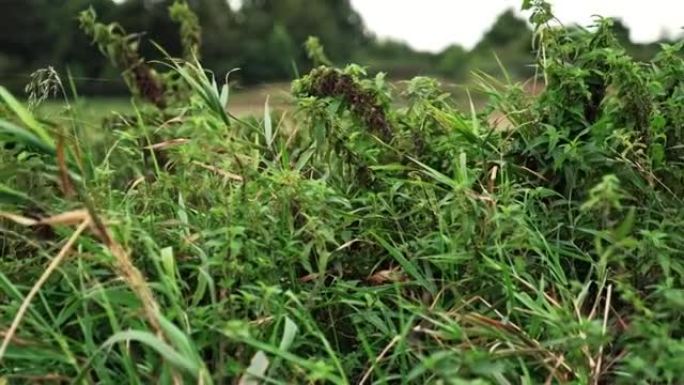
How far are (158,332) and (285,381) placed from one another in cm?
28

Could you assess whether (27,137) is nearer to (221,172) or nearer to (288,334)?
(221,172)

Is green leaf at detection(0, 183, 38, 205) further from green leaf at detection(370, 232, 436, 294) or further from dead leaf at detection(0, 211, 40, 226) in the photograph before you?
green leaf at detection(370, 232, 436, 294)

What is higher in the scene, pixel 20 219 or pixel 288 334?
pixel 20 219

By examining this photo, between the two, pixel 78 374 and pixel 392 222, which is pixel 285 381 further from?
pixel 392 222

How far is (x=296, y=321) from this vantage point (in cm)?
209

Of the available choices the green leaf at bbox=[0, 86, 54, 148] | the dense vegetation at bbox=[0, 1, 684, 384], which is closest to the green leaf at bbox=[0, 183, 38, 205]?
the dense vegetation at bbox=[0, 1, 684, 384]

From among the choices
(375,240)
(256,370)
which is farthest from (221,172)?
(256,370)

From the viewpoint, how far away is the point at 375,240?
2375 mm

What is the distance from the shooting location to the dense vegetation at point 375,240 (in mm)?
1889

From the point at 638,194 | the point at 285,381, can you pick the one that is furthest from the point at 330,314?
the point at 638,194

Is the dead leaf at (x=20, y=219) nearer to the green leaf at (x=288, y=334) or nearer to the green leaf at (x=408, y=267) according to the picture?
the green leaf at (x=288, y=334)

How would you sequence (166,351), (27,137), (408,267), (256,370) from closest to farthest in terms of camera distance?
(166,351)
(256,370)
(27,137)
(408,267)

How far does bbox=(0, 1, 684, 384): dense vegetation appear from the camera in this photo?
189cm

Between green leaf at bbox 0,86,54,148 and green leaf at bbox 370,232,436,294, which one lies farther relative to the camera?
green leaf at bbox 370,232,436,294
